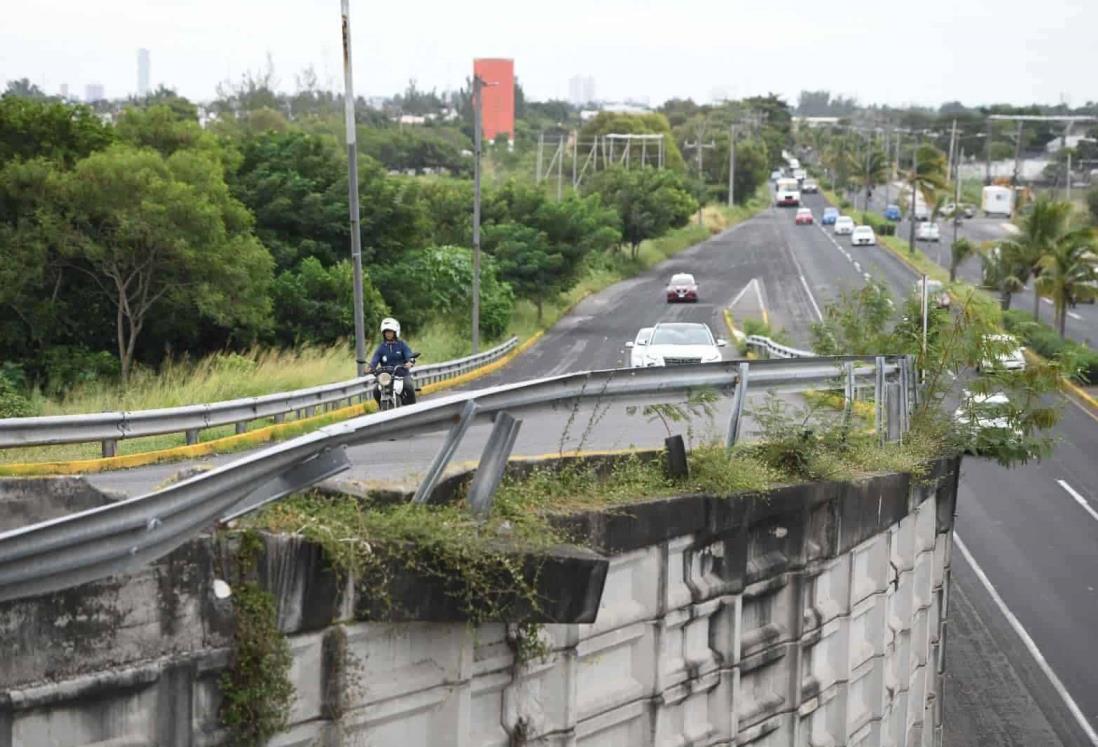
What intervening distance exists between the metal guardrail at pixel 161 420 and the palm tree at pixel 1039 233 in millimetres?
33638

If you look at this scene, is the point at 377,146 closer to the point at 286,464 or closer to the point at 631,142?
the point at 631,142

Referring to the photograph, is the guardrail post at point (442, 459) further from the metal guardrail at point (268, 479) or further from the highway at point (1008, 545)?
the highway at point (1008, 545)

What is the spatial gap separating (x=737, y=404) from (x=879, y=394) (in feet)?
10.9

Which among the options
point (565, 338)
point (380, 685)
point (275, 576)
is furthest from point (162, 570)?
point (565, 338)

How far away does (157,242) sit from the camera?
33656mm

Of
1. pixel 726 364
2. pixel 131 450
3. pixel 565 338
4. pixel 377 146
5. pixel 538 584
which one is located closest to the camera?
pixel 538 584

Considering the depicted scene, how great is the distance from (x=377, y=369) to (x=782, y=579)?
8.42 metres

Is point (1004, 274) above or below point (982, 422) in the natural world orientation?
below

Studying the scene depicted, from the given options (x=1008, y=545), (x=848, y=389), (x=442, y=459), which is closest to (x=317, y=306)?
(x=1008, y=545)

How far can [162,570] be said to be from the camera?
675 cm

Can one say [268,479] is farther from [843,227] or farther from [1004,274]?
[843,227]

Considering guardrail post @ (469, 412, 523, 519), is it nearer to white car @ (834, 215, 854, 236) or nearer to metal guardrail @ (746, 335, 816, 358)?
metal guardrail @ (746, 335, 816, 358)

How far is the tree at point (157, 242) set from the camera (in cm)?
3325

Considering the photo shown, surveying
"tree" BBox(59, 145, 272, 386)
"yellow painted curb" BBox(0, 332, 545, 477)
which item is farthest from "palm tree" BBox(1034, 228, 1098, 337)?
"yellow painted curb" BBox(0, 332, 545, 477)
